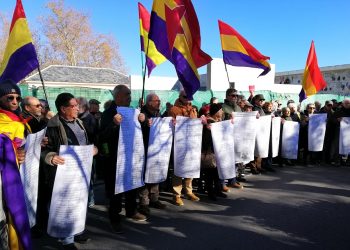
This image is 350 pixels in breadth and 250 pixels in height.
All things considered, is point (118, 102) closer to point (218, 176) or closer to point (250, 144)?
point (218, 176)

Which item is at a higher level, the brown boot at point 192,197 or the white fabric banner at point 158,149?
the white fabric banner at point 158,149

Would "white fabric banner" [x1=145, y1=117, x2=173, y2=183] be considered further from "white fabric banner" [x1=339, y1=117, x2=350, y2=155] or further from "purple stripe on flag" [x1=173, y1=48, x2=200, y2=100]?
"white fabric banner" [x1=339, y1=117, x2=350, y2=155]

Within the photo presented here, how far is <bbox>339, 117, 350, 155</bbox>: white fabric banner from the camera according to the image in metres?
8.38

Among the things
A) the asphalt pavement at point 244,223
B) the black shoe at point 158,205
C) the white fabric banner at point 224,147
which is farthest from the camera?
the white fabric banner at point 224,147

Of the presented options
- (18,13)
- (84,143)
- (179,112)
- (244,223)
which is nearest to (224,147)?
(179,112)

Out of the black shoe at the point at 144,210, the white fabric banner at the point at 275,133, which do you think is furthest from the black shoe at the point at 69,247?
the white fabric banner at the point at 275,133

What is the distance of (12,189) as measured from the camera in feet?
8.66

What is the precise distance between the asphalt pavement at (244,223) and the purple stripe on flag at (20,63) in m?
2.20

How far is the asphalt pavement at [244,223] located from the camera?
3.91m

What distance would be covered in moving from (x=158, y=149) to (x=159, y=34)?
69.8 inches

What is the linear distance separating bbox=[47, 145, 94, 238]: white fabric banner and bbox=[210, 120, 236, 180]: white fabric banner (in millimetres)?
2588

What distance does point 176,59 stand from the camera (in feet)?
15.7

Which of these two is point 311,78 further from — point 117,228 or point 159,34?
point 117,228

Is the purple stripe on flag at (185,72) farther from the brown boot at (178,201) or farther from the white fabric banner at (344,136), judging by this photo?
the white fabric banner at (344,136)
